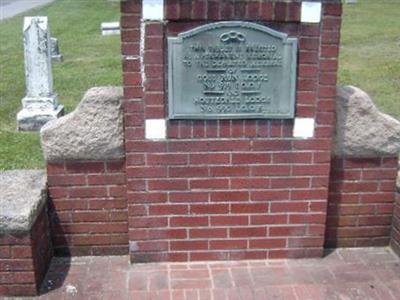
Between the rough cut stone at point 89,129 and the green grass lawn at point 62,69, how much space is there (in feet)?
8.47

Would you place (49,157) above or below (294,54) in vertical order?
below

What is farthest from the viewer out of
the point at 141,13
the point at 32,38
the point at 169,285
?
the point at 32,38

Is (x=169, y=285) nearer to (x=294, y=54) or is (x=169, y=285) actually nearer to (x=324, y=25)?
(x=294, y=54)

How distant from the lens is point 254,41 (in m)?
3.52

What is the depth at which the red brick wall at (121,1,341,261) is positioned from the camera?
3467mm

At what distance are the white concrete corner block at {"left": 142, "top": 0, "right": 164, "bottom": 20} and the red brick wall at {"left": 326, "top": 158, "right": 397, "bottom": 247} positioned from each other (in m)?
1.53

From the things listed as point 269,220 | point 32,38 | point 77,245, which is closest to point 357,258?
point 269,220

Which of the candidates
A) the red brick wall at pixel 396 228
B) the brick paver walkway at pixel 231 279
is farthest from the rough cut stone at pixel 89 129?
the red brick wall at pixel 396 228

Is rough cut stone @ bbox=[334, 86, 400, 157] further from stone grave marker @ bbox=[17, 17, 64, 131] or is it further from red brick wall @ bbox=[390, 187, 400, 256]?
stone grave marker @ bbox=[17, 17, 64, 131]

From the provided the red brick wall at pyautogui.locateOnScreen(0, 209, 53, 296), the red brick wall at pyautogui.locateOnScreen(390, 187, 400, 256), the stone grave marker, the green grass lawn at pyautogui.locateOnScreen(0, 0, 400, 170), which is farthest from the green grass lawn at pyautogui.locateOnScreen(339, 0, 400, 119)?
the red brick wall at pyautogui.locateOnScreen(0, 209, 53, 296)

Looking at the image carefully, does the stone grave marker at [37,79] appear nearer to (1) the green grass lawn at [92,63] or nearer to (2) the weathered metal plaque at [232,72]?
(1) the green grass lawn at [92,63]

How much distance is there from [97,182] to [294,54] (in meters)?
1.51

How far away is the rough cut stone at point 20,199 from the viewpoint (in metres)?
3.40

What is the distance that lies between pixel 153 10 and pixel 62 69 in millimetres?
9744
